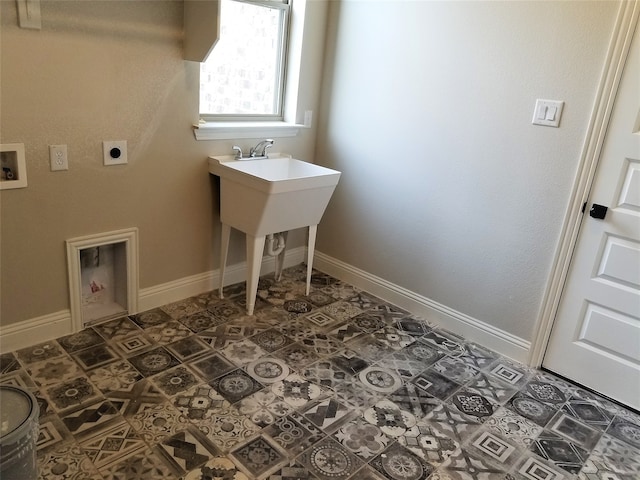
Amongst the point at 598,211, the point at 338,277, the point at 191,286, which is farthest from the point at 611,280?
the point at 191,286

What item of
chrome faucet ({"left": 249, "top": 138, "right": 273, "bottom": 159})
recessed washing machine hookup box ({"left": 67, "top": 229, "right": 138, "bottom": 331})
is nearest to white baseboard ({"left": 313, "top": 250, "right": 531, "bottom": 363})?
chrome faucet ({"left": 249, "top": 138, "right": 273, "bottom": 159})

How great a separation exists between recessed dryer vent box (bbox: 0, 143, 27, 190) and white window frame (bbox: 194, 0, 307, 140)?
0.85m

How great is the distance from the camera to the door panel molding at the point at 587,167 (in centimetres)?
207

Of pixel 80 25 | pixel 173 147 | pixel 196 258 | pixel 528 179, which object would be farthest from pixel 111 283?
pixel 528 179

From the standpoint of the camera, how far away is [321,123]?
3.31 metres

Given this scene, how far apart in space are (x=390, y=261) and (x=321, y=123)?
3.33 ft

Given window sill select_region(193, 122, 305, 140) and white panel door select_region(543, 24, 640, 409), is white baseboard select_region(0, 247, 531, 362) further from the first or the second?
window sill select_region(193, 122, 305, 140)

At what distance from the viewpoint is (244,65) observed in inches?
116

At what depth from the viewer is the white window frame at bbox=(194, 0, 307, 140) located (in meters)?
2.79

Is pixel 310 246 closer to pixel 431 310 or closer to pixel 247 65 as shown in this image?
pixel 431 310

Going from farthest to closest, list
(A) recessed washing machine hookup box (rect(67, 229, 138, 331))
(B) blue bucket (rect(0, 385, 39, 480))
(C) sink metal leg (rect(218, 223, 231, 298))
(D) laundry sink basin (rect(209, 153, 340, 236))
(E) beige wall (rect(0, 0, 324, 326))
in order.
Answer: (C) sink metal leg (rect(218, 223, 231, 298)), (D) laundry sink basin (rect(209, 153, 340, 236)), (A) recessed washing machine hookup box (rect(67, 229, 138, 331)), (E) beige wall (rect(0, 0, 324, 326)), (B) blue bucket (rect(0, 385, 39, 480))

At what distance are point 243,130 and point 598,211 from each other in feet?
6.10

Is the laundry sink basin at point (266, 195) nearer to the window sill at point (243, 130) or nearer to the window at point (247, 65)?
the window sill at point (243, 130)

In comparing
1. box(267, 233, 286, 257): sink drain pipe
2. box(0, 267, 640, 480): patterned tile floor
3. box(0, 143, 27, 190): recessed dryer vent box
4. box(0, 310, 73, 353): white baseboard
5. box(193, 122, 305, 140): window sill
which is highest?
box(193, 122, 305, 140): window sill
